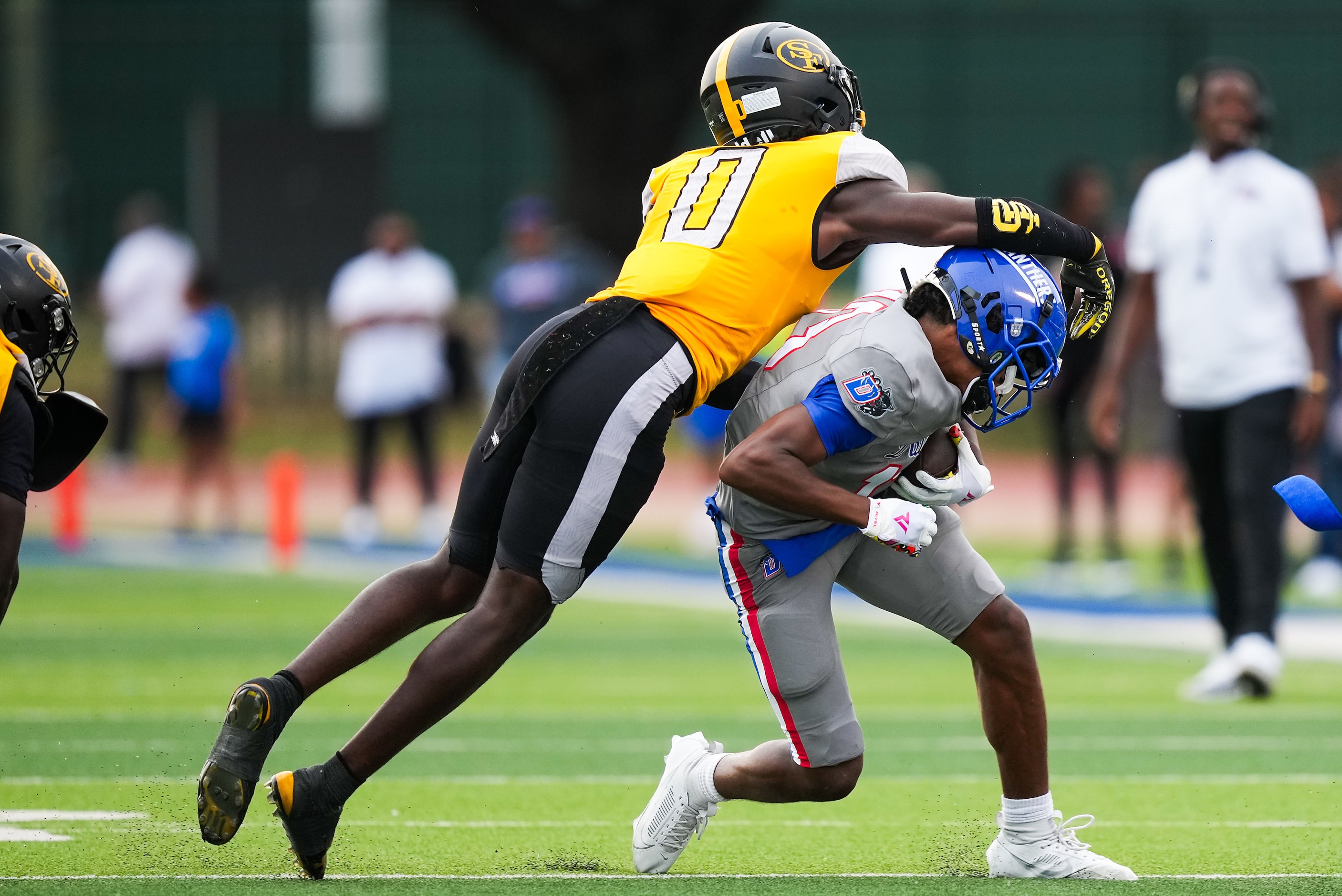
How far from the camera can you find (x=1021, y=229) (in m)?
4.72

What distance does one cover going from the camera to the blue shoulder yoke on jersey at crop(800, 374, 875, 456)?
457 cm

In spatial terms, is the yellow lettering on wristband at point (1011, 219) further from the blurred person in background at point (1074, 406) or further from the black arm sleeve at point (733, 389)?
the blurred person in background at point (1074, 406)

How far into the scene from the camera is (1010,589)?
1141 centimetres

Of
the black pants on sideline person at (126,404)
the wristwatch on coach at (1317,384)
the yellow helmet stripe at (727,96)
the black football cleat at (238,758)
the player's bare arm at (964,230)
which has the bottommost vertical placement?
the black pants on sideline person at (126,404)

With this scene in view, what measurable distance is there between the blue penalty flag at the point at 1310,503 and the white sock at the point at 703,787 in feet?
4.93

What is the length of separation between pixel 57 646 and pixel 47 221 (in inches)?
555

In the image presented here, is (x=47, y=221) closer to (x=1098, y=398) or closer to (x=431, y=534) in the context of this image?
(x=431, y=534)

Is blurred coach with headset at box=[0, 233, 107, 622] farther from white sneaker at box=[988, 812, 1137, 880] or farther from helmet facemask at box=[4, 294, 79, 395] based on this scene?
white sneaker at box=[988, 812, 1137, 880]

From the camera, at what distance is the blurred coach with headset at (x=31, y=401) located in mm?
4590

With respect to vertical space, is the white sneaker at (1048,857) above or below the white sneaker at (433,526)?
above

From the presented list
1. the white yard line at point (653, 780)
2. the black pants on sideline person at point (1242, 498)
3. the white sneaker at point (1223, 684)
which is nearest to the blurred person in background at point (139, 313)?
the black pants on sideline person at point (1242, 498)

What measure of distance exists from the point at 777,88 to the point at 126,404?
44.4 ft

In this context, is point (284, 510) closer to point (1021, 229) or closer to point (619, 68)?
point (1021, 229)

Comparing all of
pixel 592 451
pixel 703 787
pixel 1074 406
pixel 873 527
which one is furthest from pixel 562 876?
pixel 1074 406
